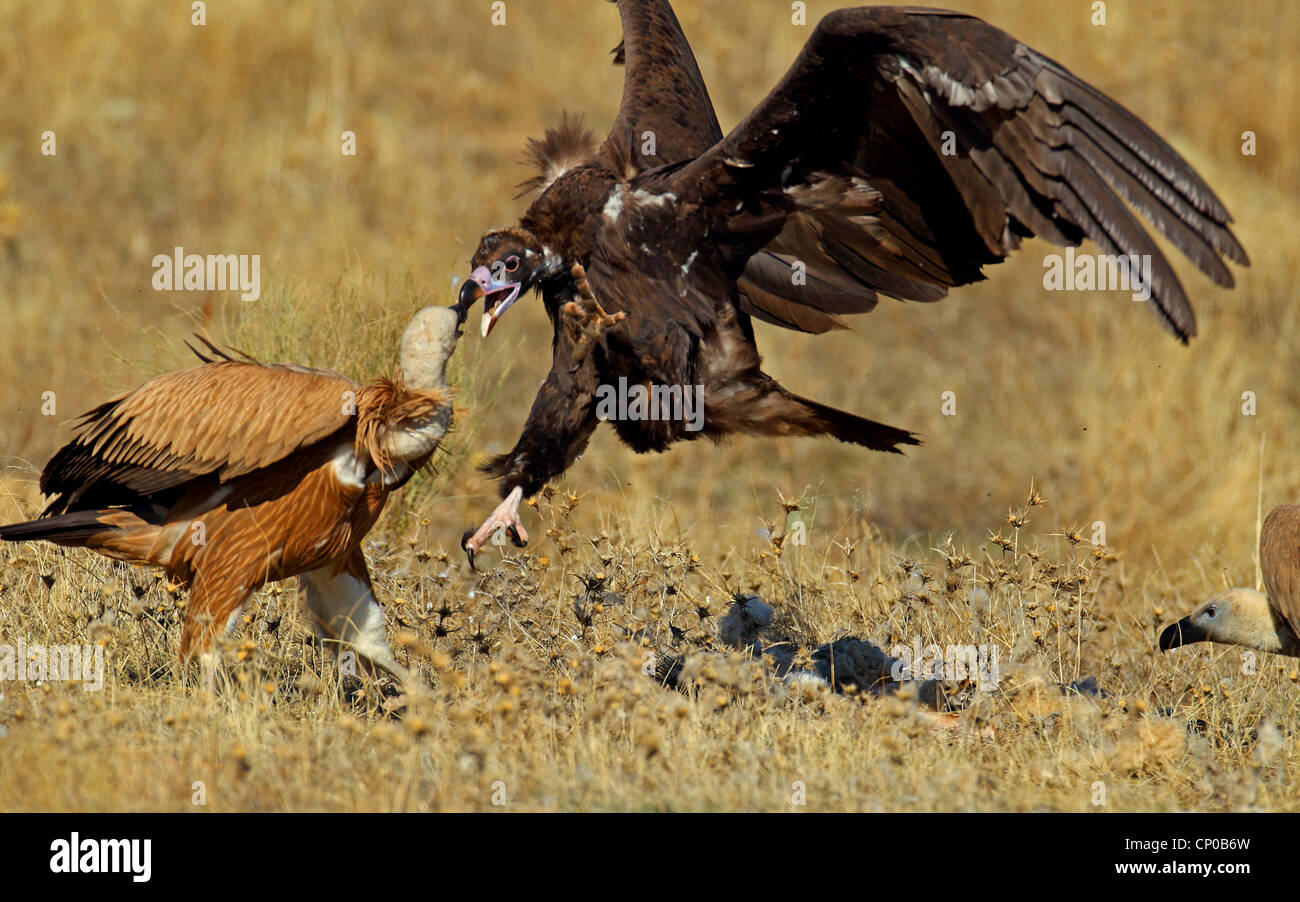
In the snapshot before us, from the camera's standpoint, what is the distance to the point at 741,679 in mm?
4672

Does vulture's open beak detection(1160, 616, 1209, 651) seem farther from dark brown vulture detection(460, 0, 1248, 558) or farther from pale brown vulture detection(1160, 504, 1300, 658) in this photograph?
dark brown vulture detection(460, 0, 1248, 558)

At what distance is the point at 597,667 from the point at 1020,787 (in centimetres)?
134

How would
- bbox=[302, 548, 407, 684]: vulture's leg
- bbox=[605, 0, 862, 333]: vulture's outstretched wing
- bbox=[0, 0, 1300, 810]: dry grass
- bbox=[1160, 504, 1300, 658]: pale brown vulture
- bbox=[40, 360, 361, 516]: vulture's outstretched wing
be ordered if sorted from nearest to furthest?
bbox=[0, 0, 1300, 810]: dry grass
bbox=[40, 360, 361, 516]: vulture's outstretched wing
bbox=[302, 548, 407, 684]: vulture's leg
bbox=[1160, 504, 1300, 658]: pale brown vulture
bbox=[605, 0, 862, 333]: vulture's outstretched wing

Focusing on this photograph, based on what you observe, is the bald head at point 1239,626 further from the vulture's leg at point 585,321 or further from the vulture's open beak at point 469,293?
the vulture's open beak at point 469,293

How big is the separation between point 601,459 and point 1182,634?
4895 mm

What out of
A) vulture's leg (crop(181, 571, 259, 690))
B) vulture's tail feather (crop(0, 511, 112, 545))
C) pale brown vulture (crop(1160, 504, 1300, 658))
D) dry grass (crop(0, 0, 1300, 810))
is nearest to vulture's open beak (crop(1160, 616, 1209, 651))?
pale brown vulture (crop(1160, 504, 1300, 658))

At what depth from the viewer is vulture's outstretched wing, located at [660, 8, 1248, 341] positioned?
14.9 feet

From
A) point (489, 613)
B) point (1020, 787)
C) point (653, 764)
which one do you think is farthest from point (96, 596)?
point (1020, 787)

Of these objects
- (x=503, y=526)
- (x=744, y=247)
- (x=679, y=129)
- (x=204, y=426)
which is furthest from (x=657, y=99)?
(x=204, y=426)

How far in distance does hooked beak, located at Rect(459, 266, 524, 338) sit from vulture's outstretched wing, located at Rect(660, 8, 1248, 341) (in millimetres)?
680

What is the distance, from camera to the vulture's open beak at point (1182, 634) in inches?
226

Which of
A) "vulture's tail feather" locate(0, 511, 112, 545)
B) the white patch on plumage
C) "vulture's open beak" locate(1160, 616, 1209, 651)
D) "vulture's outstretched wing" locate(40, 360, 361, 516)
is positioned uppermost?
"vulture's outstretched wing" locate(40, 360, 361, 516)

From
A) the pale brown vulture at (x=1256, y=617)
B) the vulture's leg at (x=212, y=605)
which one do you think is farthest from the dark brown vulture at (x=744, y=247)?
the pale brown vulture at (x=1256, y=617)

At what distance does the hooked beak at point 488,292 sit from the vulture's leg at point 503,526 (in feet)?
2.06
